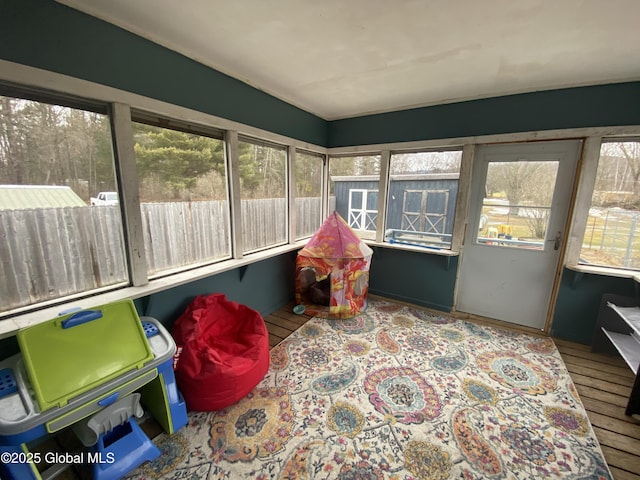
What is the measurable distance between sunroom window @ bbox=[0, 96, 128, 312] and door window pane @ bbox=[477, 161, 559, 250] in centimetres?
335

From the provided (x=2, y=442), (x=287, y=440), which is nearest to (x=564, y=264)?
(x=287, y=440)

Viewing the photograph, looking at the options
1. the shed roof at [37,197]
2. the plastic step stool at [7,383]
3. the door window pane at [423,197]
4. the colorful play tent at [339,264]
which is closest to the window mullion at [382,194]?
the door window pane at [423,197]

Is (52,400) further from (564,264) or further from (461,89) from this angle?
(564,264)

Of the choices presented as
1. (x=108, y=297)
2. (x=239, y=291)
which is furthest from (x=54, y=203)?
(x=239, y=291)

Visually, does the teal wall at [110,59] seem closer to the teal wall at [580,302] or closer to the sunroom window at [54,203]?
the sunroom window at [54,203]

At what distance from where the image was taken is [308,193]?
3428mm

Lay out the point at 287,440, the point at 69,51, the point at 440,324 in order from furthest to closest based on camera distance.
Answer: the point at 440,324 → the point at 287,440 → the point at 69,51

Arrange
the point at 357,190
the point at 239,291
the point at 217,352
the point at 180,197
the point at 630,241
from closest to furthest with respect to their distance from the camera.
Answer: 1. the point at 217,352
2. the point at 180,197
3. the point at 630,241
4. the point at 239,291
5. the point at 357,190

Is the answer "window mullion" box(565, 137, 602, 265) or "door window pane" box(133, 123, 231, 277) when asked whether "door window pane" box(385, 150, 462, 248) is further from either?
"door window pane" box(133, 123, 231, 277)

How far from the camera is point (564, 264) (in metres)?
2.48

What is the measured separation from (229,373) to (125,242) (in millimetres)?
1120

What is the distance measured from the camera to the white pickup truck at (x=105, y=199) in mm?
1599

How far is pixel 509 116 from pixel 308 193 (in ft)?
7.50

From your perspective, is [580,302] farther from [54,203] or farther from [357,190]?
[54,203]
